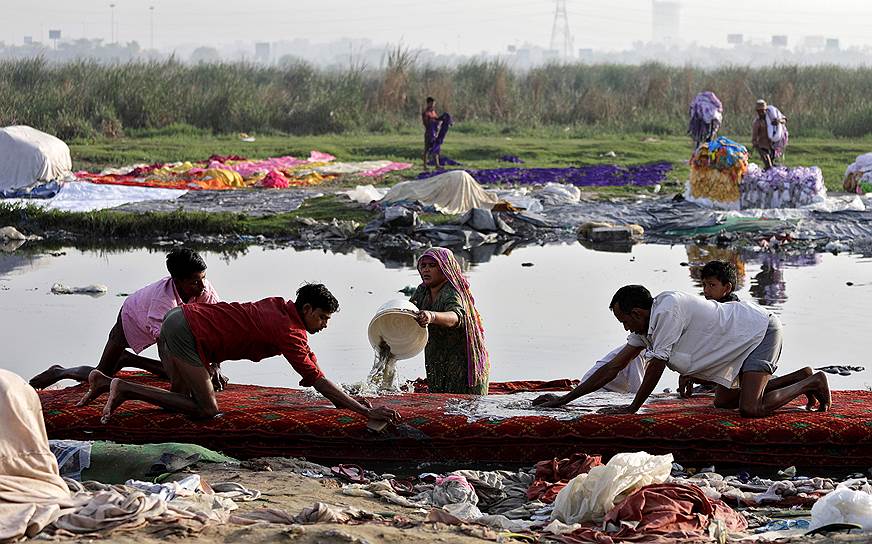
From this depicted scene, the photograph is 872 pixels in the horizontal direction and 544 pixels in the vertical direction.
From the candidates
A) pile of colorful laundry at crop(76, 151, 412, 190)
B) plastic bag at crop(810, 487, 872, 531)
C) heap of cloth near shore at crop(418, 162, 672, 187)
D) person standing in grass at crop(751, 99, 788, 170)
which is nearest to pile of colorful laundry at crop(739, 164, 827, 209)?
person standing in grass at crop(751, 99, 788, 170)

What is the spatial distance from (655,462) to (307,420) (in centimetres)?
198

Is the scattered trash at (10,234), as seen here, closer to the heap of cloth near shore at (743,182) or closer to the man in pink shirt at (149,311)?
the heap of cloth near shore at (743,182)

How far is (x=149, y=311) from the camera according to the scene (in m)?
7.89

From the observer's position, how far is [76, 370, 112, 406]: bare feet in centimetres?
733

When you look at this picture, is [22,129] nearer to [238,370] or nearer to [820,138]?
[238,370]

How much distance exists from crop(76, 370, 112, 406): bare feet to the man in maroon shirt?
0.07 metres

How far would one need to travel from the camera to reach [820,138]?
31.3m

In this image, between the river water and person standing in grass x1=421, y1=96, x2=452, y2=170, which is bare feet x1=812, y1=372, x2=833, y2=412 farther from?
person standing in grass x1=421, y1=96, x2=452, y2=170

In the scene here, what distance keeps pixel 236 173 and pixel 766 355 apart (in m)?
16.6

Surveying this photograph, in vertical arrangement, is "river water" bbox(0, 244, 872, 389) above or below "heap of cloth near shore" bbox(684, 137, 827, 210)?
below

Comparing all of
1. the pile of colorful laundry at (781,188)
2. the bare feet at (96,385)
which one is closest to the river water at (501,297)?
the pile of colorful laundry at (781,188)

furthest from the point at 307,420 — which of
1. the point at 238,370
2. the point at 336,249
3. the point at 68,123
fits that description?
the point at 68,123

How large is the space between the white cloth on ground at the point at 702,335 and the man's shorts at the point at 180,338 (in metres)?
2.37

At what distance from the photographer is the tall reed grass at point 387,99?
32.3 meters
